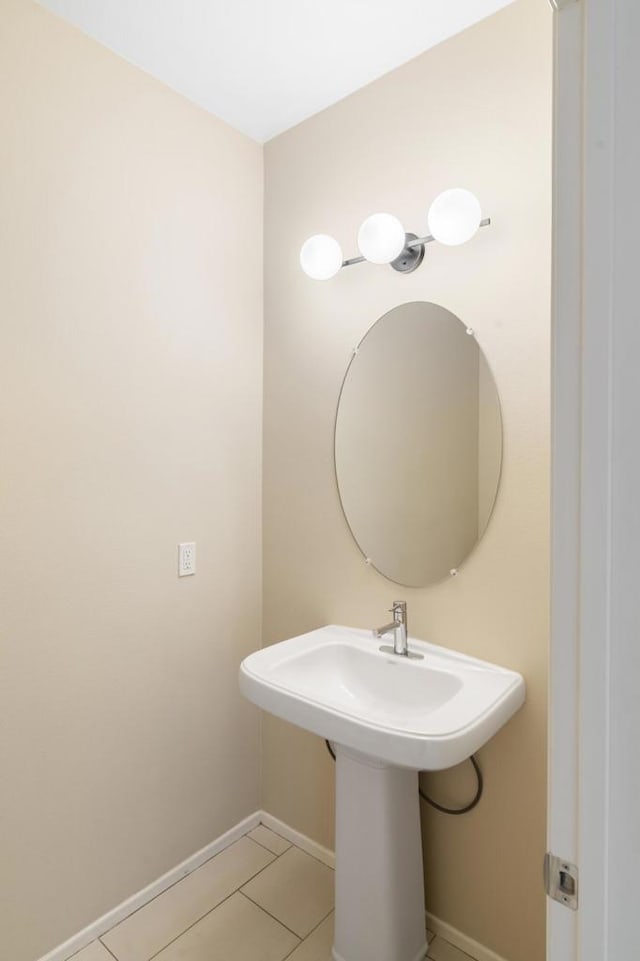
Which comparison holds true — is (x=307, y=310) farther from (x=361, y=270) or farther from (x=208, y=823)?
(x=208, y=823)

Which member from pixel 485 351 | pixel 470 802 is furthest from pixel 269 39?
pixel 470 802

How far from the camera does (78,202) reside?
154 cm

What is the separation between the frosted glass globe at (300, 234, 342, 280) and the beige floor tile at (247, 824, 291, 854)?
198cm

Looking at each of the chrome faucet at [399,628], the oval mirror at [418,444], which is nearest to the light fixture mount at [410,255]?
the oval mirror at [418,444]

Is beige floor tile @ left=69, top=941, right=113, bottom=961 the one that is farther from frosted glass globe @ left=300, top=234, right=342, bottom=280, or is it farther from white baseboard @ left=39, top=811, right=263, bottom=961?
frosted glass globe @ left=300, top=234, right=342, bottom=280

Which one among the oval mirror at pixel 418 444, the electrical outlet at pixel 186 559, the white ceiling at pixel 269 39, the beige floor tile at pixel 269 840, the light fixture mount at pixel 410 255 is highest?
the white ceiling at pixel 269 39

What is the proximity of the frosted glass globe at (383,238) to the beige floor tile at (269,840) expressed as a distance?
2.00m

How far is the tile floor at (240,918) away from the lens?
5.01 ft

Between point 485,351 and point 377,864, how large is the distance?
1.38 m

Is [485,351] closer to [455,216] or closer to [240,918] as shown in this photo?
[455,216]

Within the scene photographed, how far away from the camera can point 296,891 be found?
1.74m

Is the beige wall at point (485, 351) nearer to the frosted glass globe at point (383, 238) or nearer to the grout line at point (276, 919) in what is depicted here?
the frosted glass globe at point (383, 238)

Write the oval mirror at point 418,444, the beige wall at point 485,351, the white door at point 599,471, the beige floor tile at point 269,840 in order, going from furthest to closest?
the beige floor tile at point 269,840
the oval mirror at point 418,444
the beige wall at point 485,351
the white door at point 599,471

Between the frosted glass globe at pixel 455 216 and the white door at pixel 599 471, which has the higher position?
the frosted glass globe at pixel 455 216
